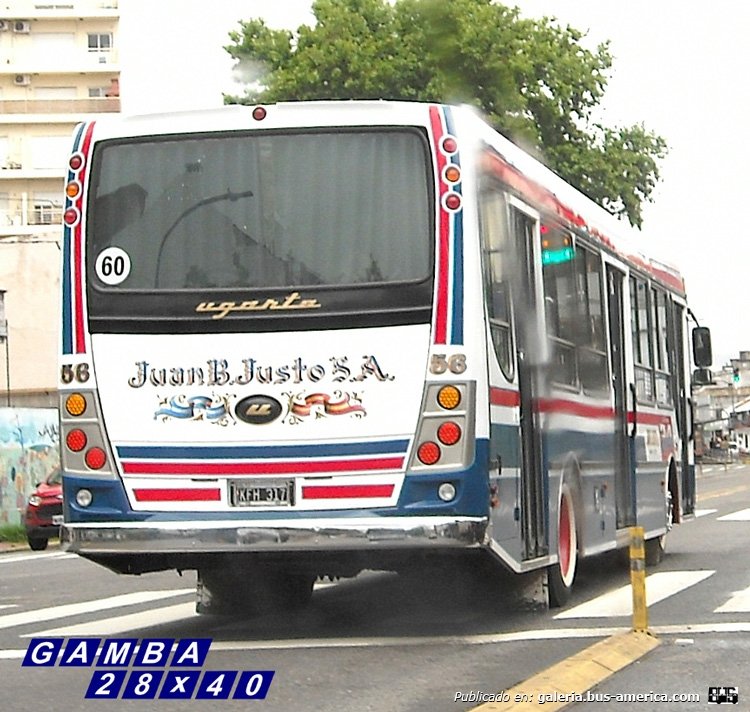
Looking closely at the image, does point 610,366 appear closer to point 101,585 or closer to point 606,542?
point 606,542

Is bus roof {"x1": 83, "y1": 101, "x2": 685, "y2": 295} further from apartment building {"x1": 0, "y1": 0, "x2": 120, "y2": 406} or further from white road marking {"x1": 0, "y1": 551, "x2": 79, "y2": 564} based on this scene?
apartment building {"x1": 0, "y1": 0, "x2": 120, "y2": 406}

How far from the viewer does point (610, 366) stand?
612 inches

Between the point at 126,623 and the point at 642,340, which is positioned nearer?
the point at 126,623

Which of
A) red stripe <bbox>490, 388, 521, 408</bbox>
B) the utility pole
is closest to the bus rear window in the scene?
red stripe <bbox>490, 388, 521, 408</bbox>

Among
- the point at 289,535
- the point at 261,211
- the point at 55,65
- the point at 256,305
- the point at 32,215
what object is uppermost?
the point at 55,65

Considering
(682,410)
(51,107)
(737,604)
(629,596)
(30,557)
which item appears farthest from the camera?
(51,107)

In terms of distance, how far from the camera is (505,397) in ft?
38.8

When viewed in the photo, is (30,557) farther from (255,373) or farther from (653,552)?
(255,373)

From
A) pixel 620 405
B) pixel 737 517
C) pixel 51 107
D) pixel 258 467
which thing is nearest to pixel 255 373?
pixel 258 467

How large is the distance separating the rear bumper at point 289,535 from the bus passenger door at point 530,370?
1.43 metres

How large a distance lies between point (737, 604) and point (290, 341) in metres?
4.14

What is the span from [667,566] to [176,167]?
26.5 ft

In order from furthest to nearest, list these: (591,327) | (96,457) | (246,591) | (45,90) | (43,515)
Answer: (45,90) → (43,515) → (591,327) → (246,591) → (96,457)

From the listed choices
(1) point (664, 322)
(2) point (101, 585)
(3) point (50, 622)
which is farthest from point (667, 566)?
(3) point (50, 622)
